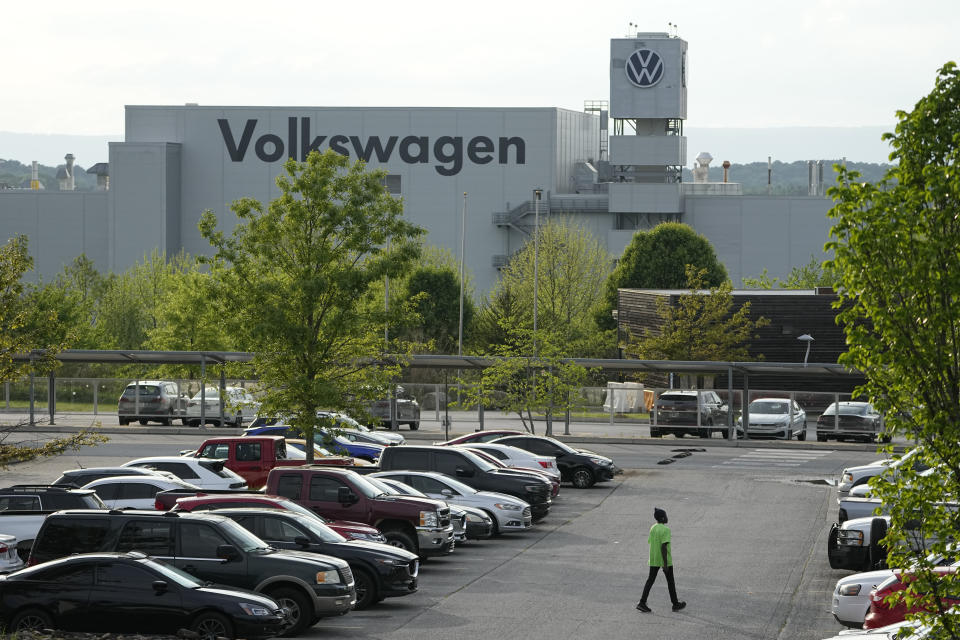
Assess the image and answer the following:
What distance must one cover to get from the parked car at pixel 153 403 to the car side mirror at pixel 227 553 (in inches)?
1382

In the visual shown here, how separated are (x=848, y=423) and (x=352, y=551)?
110 ft

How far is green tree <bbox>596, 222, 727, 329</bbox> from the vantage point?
72625mm

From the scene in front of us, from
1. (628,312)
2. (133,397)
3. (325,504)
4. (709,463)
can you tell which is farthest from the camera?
(628,312)

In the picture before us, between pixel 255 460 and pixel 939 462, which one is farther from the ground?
pixel 939 462

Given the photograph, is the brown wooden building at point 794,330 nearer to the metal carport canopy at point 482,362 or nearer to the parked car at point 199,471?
the metal carport canopy at point 482,362

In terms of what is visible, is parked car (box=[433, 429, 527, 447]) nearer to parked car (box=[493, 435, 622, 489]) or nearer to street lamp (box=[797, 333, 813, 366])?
parked car (box=[493, 435, 622, 489])

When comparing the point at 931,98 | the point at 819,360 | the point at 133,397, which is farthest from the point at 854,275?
the point at 819,360

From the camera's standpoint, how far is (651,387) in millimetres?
60281

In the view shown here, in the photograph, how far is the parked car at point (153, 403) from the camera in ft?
166

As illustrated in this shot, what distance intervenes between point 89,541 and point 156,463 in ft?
37.3

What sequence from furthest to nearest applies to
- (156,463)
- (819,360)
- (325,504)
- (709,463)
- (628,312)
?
(628,312)
(819,360)
(709,463)
(156,463)
(325,504)

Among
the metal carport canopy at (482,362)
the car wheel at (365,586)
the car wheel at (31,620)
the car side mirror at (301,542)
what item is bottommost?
the car wheel at (365,586)

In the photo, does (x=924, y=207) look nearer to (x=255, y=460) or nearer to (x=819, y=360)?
(x=255, y=460)

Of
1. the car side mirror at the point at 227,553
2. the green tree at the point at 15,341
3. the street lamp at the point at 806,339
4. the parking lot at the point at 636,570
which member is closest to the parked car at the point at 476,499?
the parking lot at the point at 636,570
